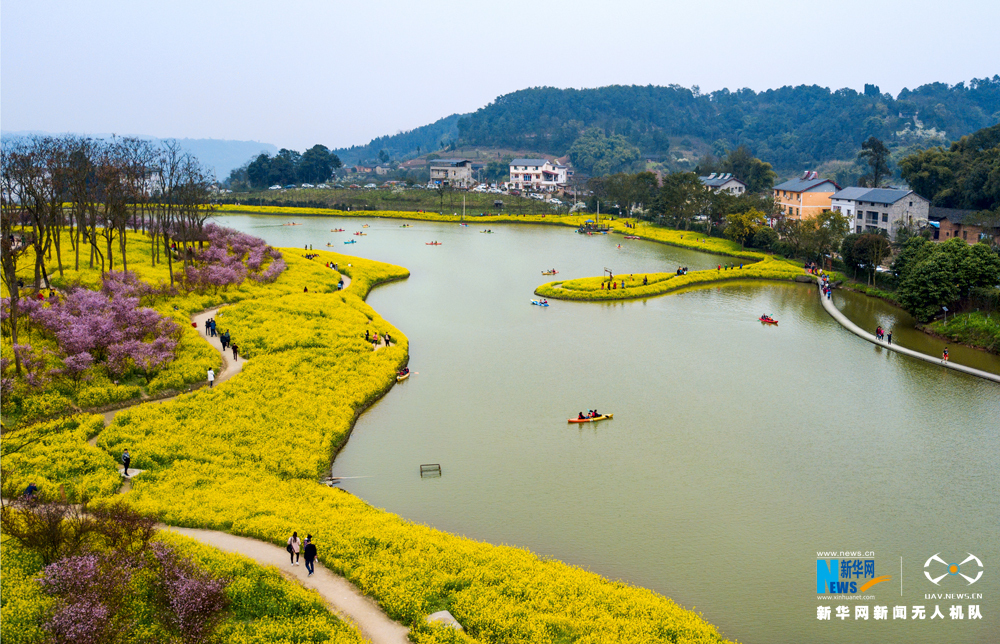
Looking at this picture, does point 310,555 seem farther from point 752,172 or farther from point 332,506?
point 752,172

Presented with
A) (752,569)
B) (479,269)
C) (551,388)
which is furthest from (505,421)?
(479,269)

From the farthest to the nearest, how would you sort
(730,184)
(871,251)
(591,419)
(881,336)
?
(730,184)
(871,251)
(881,336)
(591,419)

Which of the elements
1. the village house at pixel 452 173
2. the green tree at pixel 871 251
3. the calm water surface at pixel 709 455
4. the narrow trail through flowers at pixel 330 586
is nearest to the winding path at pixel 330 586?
the narrow trail through flowers at pixel 330 586

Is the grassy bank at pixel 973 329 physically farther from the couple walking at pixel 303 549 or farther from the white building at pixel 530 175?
the white building at pixel 530 175

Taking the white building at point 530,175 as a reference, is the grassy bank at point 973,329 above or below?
below

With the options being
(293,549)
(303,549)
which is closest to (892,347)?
(303,549)

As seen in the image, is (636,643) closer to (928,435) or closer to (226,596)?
(226,596)

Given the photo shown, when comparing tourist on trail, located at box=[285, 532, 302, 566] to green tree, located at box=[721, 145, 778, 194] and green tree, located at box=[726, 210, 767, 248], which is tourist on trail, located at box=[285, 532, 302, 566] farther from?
green tree, located at box=[721, 145, 778, 194]
